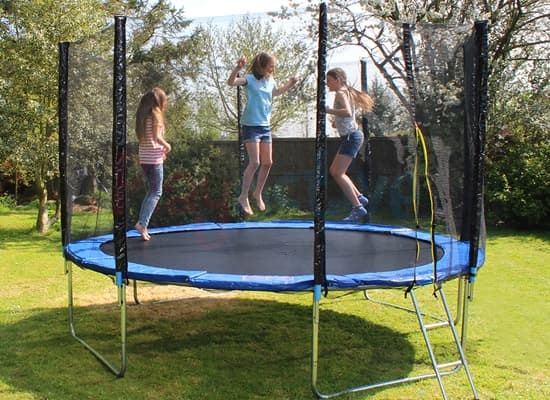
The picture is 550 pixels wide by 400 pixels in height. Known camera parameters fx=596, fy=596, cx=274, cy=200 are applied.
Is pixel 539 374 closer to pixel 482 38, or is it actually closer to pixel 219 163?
pixel 482 38

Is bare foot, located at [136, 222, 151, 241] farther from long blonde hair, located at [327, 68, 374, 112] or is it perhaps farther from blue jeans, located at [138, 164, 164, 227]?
long blonde hair, located at [327, 68, 374, 112]

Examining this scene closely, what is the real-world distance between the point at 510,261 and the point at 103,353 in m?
3.63

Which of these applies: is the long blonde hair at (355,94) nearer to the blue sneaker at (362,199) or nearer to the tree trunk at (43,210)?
the blue sneaker at (362,199)

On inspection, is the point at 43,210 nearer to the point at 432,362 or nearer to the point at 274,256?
the point at 274,256

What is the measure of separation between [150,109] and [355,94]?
114cm

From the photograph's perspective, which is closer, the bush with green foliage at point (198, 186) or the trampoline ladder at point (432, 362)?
the trampoline ladder at point (432, 362)

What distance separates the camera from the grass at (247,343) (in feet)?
7.83

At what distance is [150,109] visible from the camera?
10.7 feet

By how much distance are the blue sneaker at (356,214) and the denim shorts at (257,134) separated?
0.72 m

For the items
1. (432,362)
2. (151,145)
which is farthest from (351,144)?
(432,362)

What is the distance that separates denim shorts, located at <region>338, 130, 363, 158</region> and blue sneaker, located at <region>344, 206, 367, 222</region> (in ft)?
1.57

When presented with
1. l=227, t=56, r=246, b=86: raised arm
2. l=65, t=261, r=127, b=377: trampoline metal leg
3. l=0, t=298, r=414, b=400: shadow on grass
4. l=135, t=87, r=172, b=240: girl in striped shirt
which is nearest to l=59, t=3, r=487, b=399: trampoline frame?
l=65, t=261, r=127, b=377: trampoline metal leg

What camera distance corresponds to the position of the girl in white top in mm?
3180

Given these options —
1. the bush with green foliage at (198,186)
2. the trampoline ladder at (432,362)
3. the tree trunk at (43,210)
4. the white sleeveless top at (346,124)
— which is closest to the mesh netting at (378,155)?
the bush with green foliage at (198,186)
